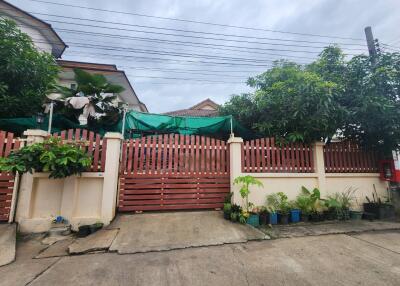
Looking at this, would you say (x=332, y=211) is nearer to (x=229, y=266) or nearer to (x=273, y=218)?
(x=273, y=218)

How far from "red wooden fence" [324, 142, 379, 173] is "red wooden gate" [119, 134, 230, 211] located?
3.04 meters

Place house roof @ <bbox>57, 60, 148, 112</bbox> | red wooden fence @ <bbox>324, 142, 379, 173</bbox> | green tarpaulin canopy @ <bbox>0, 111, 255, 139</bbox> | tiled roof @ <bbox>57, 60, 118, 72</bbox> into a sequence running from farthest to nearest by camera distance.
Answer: tiled roof @ <bbox>57, 60, 118, 72</bbox> → house roof @ <bbox>57, 60, 148, 112</bbox> → green tarpaulin canopy @ <bbox>0, 111, 255, 139</bbox> → red wooden fence @ <bbox>324, 142, 379, 173</bbox>

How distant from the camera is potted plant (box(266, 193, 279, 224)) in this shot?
4512mm

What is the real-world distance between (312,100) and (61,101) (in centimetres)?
711

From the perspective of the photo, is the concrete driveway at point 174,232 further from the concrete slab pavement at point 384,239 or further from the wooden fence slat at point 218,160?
the concrete slab pavement at point 384,239

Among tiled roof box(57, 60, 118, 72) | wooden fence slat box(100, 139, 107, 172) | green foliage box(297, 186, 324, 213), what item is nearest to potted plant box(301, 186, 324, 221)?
green foliage box(297, 186, 324, 213)

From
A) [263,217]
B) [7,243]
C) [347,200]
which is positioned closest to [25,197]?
[7,243]

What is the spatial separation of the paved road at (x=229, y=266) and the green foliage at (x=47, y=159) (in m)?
1.40

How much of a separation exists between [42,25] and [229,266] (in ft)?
47.0

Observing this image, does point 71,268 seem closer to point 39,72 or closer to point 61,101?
point 61,101

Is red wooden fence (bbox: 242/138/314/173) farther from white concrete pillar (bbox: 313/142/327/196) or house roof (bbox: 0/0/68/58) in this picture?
house roof (bbox: 0/0/68/58)

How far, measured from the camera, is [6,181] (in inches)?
159

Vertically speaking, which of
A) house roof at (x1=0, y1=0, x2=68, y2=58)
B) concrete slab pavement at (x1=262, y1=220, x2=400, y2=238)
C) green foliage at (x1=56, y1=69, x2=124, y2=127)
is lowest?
concrete slab pavement at (x1=262, y1=220, x2=400, y2=238)

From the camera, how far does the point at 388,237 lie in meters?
3.82
